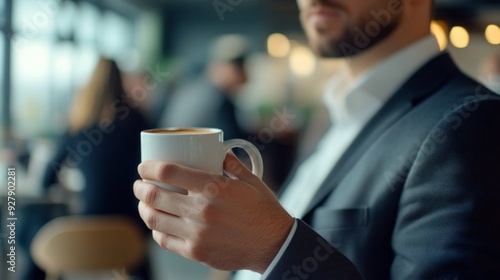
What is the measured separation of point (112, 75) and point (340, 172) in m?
2.33

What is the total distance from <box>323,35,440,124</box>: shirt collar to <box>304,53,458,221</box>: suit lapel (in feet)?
0.15

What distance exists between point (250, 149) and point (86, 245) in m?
1.89

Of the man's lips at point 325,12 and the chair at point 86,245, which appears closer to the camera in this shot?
the man's lips at point 325,12

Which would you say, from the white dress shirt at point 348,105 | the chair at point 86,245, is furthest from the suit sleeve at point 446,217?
the chair at point 86,245

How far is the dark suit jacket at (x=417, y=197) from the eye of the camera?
2.43ft

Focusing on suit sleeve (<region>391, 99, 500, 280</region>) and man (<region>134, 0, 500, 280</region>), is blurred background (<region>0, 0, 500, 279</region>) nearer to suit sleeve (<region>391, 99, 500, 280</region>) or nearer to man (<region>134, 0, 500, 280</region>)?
man (<region>134, 0, 500, 280</region>)

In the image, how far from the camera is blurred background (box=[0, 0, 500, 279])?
3.90m

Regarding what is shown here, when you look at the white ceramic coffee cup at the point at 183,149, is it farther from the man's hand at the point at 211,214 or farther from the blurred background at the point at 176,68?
the blurred background at the point at 176,68

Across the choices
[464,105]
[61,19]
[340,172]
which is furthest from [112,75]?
[61,19]

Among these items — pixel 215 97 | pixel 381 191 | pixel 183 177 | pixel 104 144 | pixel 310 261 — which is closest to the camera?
pixel 183 177

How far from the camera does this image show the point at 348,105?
1.20 m

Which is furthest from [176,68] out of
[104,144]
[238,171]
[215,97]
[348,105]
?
[238,171]

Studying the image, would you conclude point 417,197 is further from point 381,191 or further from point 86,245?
point 86,245

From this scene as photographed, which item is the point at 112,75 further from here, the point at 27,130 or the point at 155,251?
the point at 27,130
